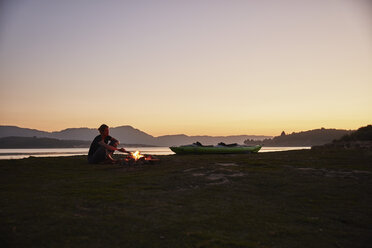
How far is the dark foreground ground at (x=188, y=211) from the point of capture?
5.01m

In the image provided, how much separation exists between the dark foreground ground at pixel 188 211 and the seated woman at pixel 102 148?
570cm

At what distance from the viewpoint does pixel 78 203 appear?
711 cm

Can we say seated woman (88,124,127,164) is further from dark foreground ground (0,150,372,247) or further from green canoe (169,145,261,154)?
green canoe (169,145,261,154)

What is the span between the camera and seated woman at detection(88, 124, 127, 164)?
16.5 metres

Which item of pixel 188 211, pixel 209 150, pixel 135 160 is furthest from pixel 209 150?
pixel 188 211

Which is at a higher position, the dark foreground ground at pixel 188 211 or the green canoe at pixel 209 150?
the green canoe at pixel 209 150

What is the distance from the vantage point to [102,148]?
16.6 meters

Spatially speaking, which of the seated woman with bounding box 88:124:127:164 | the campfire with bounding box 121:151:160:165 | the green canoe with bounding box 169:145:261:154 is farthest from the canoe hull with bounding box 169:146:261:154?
the seated woman with bounding box 88:124:127:164

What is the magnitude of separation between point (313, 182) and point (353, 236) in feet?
15.8

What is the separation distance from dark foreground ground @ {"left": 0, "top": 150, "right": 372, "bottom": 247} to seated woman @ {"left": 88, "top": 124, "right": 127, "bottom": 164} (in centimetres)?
570

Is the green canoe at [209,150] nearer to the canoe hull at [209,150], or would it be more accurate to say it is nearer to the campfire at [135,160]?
the canoe hull at [209,150]

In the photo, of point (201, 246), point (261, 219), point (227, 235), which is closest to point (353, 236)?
point (261, 219)

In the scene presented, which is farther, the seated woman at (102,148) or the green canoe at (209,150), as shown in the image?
the green canoe at (209,150)

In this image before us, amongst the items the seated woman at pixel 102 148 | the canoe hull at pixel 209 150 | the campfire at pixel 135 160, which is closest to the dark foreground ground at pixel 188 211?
the campfire at pixel 135 160
